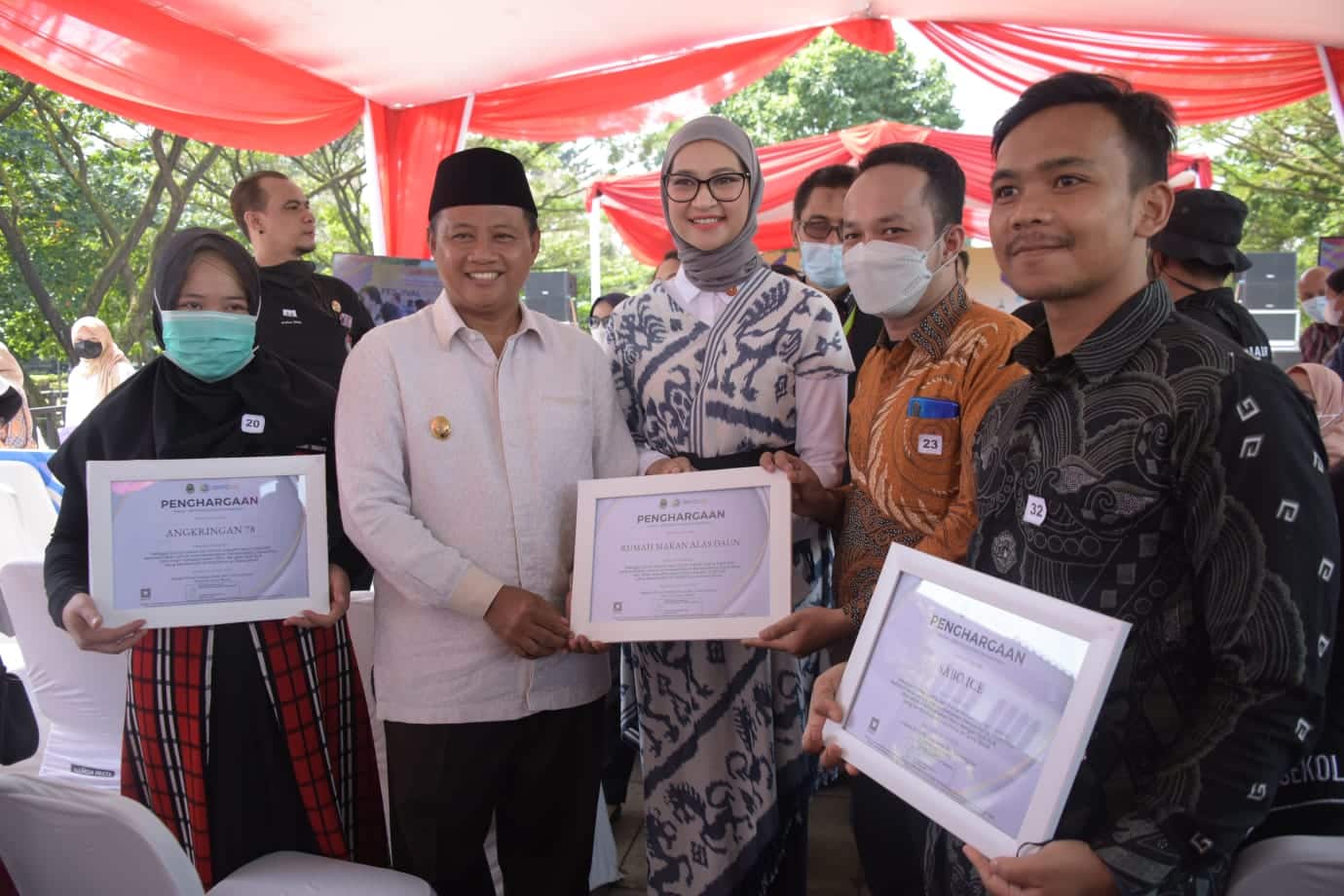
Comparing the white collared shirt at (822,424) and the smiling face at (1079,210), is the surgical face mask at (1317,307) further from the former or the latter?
the smiling face at (1079,210)

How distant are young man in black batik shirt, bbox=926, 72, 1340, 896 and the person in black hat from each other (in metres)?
1.74

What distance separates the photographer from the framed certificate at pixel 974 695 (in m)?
1.01

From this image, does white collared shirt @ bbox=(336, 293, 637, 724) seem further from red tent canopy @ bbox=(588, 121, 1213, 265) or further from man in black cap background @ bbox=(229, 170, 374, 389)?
red tent canopy @ bbox=(588, 121, 1213, 265)

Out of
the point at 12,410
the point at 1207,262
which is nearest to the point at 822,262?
the point at 1207,262

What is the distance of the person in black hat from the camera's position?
108 inches

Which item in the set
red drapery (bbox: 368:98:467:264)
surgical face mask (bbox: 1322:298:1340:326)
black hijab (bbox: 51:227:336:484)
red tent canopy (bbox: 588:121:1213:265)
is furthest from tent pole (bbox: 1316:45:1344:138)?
black hijab (bbox: 51:227:336:484)

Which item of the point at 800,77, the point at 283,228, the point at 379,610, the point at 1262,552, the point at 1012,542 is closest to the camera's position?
the point at 1262,552

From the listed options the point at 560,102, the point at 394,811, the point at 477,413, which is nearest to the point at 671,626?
the point at 477,413

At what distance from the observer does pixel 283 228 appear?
155 inches

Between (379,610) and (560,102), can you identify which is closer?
(379,610)

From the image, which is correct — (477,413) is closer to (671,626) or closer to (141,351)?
(671,626)

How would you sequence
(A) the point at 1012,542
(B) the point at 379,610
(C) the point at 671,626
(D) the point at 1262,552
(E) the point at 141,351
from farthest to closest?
(E) the point at 141,351, (B) the point at 379,610, (C) the point at 671,626, (A) the point at 1012,542, (D) the point at 1262,552

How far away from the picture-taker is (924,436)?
5.79ft

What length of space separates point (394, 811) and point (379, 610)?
1.48 ft
